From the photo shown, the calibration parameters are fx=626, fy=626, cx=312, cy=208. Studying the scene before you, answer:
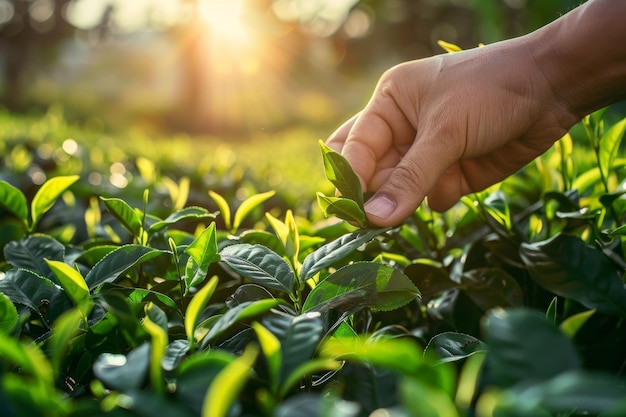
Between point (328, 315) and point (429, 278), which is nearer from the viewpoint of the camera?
point (328, 315)

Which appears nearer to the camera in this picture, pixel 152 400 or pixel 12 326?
pixel 152 400

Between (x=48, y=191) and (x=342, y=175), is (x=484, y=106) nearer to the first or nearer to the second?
(x=342, y=175)

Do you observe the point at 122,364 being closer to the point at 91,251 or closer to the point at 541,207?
the point at 91,251

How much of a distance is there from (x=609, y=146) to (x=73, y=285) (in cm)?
116

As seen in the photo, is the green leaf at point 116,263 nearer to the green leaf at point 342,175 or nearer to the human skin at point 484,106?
the green leaf at point 342,175

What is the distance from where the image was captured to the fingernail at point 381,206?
3.83ft

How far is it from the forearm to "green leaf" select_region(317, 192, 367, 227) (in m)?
0.77

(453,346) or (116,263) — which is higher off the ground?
(116,263)

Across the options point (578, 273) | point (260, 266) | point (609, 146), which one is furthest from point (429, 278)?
point (609, 146)

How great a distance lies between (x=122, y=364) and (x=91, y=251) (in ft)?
1.78

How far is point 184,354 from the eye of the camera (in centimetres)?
72

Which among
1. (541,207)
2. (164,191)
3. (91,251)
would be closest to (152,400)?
(91,251)

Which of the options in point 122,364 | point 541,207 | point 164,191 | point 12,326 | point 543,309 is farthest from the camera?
point 164,191

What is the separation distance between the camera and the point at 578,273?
1050 mm
